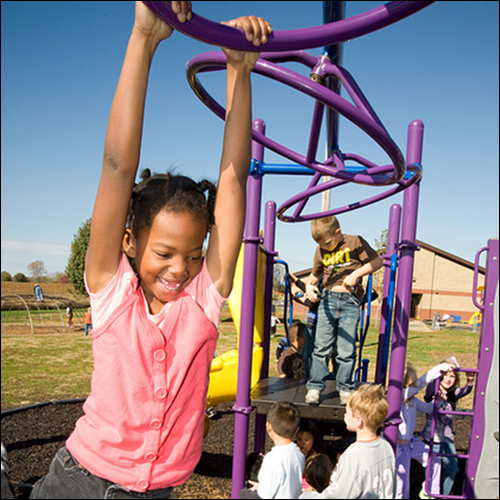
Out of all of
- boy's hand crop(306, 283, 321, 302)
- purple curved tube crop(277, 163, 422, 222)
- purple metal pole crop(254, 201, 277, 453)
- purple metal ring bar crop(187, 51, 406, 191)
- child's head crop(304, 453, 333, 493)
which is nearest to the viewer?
purple metal ring bar crop(187, 51, 406, 191)

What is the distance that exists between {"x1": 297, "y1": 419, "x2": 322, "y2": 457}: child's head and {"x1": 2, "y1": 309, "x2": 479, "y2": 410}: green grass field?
4.34 metres

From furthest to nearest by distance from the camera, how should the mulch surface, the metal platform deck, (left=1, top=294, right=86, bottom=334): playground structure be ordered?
(left=1, top=294, right=86, bottom=334): playground structure → the mulch surface → the metal platform deck

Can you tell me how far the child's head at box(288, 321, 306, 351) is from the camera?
524cm

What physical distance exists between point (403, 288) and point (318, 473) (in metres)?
1.47

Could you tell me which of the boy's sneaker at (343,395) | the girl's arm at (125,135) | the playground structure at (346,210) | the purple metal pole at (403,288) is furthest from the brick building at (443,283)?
the girl's arm at (125,135)

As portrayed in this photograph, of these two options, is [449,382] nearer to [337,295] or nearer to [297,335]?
[337,295]

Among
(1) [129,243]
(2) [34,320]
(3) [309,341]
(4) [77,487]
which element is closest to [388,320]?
(3) [309,341]

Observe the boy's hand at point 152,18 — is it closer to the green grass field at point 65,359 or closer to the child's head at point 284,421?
the child's head at point 284,421

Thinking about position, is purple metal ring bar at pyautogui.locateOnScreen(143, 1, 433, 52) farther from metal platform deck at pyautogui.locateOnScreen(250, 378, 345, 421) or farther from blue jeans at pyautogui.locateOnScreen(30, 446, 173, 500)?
metal platform deck at pyautogui.locateOnScreen(250, 378, 345, 421)


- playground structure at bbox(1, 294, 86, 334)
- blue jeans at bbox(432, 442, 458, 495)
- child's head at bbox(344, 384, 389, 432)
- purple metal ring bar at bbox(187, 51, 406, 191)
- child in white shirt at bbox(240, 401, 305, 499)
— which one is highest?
purple metal ring bar at bbox(187, 51, 406, 191)

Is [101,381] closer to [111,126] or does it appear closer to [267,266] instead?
[111,126]

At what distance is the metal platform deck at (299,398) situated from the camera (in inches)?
143

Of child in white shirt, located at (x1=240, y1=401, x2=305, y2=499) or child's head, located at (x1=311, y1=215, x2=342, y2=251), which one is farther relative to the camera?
child's head, located at (x1=311, y1=215, x2=342, y2=251)

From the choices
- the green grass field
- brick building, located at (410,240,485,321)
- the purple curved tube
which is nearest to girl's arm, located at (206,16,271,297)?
the purple curved tube
